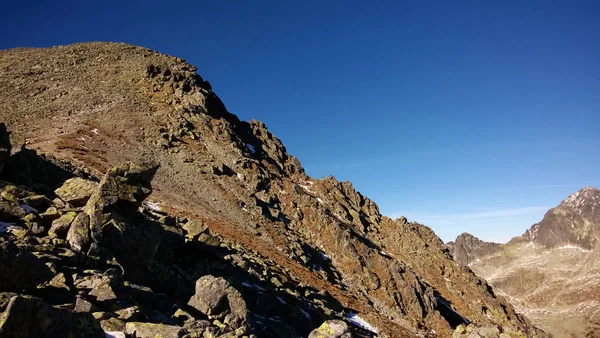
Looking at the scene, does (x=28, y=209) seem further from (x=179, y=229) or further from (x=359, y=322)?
(x=359, y=322)

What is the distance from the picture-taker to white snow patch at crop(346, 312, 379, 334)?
3209 centimetres

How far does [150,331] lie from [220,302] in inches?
204

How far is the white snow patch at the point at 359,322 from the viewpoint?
1264 inches

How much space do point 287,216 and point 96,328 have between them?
46.2 metres

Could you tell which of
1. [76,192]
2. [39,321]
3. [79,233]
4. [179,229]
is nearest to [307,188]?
[179,229]

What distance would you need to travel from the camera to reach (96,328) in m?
9.89

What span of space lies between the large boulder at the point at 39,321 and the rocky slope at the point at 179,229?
0.10ft

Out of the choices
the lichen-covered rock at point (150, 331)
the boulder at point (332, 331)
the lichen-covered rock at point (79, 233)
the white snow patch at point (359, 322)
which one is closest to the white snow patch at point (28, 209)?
the lichen-covered rock at point (79, 233)

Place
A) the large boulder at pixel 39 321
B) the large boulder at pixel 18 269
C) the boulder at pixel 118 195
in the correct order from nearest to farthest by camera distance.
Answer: the large boulder at pixel 39 321 → the large boulder at pixel 18 269 → the boulder at pixel 118 195

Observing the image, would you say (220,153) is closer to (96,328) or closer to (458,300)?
(458,300)

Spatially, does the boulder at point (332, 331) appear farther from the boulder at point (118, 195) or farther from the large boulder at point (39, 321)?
the boulder at point (118, 195)

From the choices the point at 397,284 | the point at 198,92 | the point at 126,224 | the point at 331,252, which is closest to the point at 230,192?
the point at 331,252

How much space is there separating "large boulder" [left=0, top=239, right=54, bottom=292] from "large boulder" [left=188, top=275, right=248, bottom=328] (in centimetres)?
626

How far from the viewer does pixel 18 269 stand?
10.4 m
